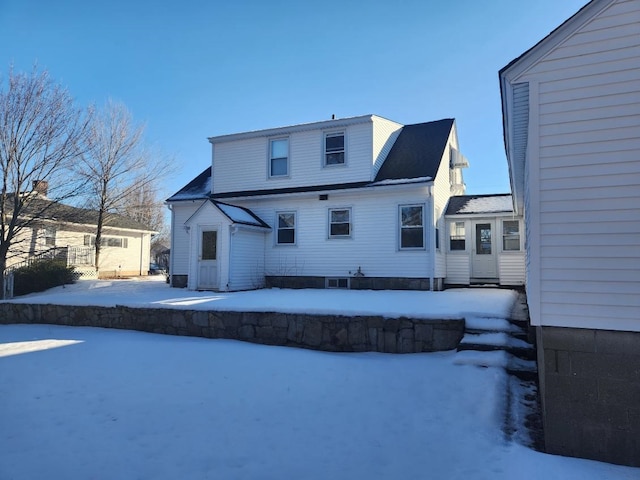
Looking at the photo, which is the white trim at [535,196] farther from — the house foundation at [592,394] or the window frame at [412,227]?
the window frame at [412,227]

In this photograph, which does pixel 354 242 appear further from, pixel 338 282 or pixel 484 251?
pixel 484 251

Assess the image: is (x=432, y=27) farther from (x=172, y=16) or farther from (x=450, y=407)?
(x=450, y=407)

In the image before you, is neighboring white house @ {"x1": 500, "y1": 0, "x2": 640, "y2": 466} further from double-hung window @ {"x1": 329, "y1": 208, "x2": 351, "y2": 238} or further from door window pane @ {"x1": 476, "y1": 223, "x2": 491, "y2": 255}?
door window pane @ {"x1": 476, "y1": 223, "x2": 491, "y2": 255}

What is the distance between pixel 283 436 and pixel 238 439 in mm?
444

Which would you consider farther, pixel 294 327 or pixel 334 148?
pixel 334 148

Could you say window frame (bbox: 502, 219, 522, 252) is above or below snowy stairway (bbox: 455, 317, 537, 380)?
above

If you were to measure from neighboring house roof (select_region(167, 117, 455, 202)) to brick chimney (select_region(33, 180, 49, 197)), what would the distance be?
14.8 feet

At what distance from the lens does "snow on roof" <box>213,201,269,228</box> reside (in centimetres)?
1218

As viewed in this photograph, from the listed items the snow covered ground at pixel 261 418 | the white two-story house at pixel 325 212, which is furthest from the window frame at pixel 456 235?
the snow covered ground at pixel 261 418

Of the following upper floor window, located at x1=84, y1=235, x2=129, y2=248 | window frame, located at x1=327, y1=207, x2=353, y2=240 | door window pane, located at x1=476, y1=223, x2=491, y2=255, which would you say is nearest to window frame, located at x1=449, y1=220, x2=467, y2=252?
door window pane, located at x1=476, y1=223, x2=491, y2=255

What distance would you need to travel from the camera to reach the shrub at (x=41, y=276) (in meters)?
15.6

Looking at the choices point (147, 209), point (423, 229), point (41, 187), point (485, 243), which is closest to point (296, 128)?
point (423, 229)

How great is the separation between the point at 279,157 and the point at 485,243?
7.55 meters

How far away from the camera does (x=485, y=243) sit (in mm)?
13273
